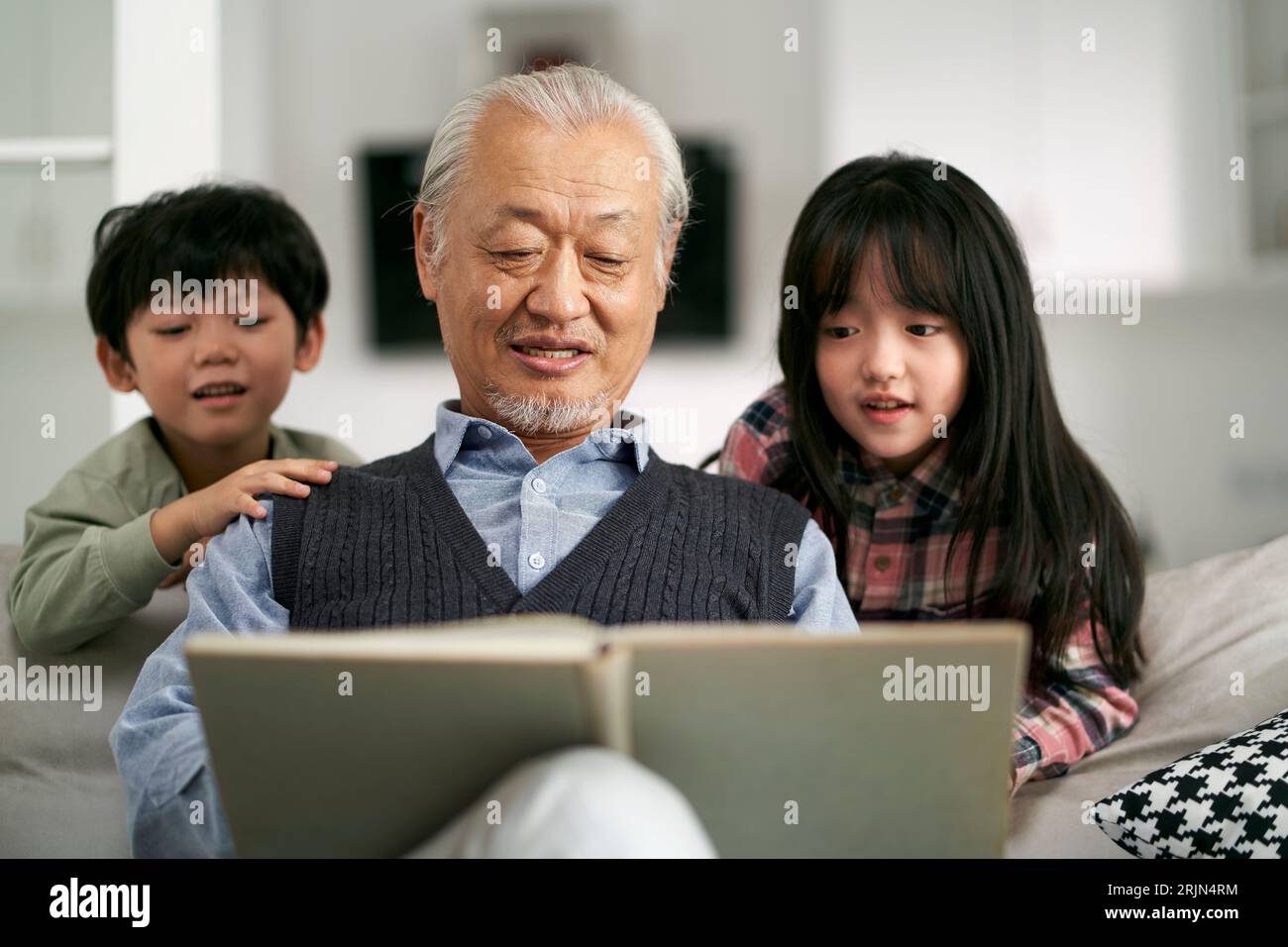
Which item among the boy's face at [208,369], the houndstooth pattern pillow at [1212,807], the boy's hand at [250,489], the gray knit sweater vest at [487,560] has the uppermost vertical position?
the boy's face at [208,369]

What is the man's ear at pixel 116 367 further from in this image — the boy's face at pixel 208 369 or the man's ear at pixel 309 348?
the man's ear at pixel 309 348

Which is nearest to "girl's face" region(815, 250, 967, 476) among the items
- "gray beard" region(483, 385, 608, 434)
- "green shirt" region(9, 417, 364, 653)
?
"gray beard" region(483, 385, 608, 434)

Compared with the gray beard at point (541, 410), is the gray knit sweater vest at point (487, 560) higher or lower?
lower

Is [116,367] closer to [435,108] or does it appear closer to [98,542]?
[98,542]

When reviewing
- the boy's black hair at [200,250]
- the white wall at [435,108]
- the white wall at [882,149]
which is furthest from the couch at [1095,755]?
the white wall at [435,108]

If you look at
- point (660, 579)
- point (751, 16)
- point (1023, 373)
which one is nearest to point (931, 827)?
point (660, 579)

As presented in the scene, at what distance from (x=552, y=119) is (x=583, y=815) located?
93 centimetres

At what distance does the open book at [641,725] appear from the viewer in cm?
93

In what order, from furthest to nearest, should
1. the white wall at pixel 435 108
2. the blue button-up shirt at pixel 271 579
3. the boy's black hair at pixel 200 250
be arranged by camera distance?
the white wall at pixel 435 108 → the boy's black hair at pixel 200 250 → the blue button-up shirt at pixel 271 579

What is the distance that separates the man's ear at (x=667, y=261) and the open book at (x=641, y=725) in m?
0.75

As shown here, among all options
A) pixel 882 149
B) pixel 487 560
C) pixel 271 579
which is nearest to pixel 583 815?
pixel 487 560

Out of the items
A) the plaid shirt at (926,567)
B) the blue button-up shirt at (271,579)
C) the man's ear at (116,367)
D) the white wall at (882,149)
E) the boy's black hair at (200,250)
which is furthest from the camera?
the white wall at (882,149)

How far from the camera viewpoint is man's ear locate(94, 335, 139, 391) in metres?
2.03

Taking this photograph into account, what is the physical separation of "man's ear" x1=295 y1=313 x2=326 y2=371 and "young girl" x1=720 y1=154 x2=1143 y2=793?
31.7 inches
